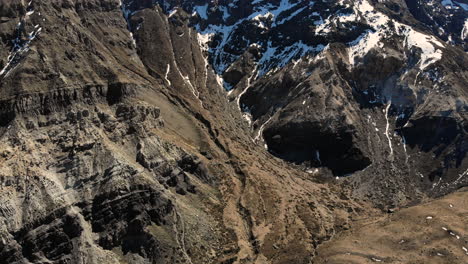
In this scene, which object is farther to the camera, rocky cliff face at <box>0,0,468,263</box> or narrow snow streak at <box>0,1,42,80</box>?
narrow snow streak at <box>0,1,42,80</box>

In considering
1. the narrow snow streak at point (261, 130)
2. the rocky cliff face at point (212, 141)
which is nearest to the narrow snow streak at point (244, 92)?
the rocky cliff face at point (212, 141)

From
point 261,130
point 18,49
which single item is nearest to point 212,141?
point 261,130

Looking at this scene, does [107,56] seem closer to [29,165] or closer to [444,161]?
[29,165]

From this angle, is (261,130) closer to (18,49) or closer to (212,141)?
(212,141)

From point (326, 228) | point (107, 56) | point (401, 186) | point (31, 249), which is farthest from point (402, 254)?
point (107, 56)

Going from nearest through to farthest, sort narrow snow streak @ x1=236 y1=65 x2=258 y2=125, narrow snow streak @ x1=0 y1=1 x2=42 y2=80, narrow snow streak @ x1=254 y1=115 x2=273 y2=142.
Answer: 1. narrow snow streak @ x1=0 y1=1 x2=42 y2=80
2. narrow snow streak @ x1=254 y1=115 x2=273 y2=142
3. narrow snow streak @ x1=236 y1=65 x2=258 y2=125

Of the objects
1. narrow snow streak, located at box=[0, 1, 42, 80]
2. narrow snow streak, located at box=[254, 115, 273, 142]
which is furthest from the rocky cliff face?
narrow snow streak, located at box=[254, 115, 273, 142]

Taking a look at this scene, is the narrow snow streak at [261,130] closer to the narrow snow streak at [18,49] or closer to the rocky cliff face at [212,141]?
the rocky cliff face at [212,141]

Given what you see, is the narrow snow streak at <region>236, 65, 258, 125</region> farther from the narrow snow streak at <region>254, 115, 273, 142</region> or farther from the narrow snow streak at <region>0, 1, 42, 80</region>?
the narrow snow streak at <region>0, 1, 42, 80</region>
